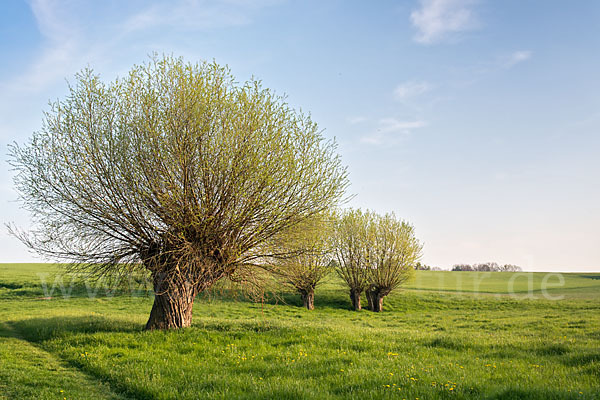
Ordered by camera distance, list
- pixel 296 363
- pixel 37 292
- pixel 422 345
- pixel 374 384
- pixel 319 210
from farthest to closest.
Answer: pixel 37 292
pixel 319 210
pixel 422 345
pixel 296 363
pixel 374 384

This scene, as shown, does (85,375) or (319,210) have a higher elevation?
(319,210)

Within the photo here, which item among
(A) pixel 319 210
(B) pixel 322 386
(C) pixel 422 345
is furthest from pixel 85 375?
(C) pixel 422 345

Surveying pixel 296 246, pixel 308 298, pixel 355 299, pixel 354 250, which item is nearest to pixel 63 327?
pixel 296 246

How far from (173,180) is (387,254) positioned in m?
27.5

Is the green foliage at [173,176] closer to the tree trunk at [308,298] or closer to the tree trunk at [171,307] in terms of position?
the tree trunk at [171,307]

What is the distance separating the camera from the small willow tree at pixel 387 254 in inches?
1475

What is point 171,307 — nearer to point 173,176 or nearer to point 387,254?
point 173,176

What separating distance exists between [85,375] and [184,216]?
5715 mm

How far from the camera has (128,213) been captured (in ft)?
48.2

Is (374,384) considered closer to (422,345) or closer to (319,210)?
(422,345)

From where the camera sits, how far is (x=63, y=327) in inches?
651

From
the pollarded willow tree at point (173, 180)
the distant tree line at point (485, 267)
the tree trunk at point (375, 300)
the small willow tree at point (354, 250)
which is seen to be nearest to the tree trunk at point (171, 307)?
the pollarded willow tree at point (173, 180)

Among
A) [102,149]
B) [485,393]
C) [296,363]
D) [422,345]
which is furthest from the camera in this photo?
[102,149]

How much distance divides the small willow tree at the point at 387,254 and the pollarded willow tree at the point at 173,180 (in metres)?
22.9
